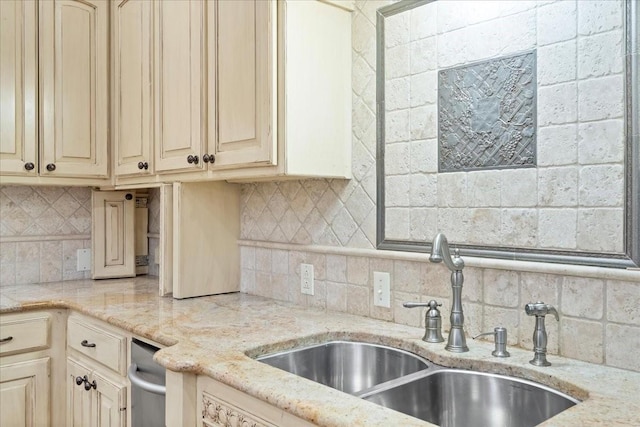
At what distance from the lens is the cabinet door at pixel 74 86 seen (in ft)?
8.06

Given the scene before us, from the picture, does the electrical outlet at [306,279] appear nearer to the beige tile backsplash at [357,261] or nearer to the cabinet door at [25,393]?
the beige tile backsplash at [357,261]

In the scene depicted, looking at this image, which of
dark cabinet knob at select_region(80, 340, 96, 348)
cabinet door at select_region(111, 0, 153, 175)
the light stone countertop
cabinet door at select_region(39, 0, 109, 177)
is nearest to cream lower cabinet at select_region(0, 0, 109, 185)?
cabinet door at select_region(39, 0, 109, 177)

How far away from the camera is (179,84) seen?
6.79ft

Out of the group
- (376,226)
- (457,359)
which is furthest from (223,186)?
(457,359)

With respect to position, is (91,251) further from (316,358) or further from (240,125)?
(316,358)

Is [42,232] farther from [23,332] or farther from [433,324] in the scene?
[433,324]

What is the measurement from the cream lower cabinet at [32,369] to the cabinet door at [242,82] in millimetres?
1104

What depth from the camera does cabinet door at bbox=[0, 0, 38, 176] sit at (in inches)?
92.1

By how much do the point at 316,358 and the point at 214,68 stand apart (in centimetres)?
110

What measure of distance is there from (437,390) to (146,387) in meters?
0.89

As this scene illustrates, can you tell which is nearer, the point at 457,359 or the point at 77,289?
the point at 457,359

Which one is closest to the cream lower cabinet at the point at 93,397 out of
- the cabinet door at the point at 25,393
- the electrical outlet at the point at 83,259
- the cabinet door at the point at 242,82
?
the cabinet door at the point at 25,393

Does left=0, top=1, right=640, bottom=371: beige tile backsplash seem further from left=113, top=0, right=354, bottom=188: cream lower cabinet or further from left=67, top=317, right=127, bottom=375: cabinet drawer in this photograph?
left=67, top=317, right=127, bottom=375: cabinet drawer

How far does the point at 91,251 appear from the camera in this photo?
2896 mm
